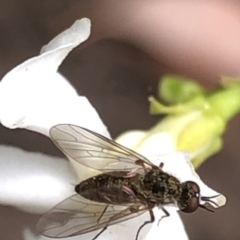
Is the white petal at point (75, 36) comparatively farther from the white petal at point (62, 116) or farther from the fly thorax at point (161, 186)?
the fly thorax at point (161, 186)

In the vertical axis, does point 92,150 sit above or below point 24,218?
above

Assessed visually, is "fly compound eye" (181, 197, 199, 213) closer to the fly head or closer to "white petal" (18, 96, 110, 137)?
the fly head

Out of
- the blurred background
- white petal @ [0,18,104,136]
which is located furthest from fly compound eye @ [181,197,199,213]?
the blurred background

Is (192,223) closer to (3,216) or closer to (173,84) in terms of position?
(3,216)

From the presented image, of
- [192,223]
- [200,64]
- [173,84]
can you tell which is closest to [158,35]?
[200,64]

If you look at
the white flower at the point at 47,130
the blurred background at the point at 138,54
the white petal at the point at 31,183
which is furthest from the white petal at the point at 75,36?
the blurred background at the point at 138,54

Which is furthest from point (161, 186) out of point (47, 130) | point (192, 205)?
point (47, 130)
